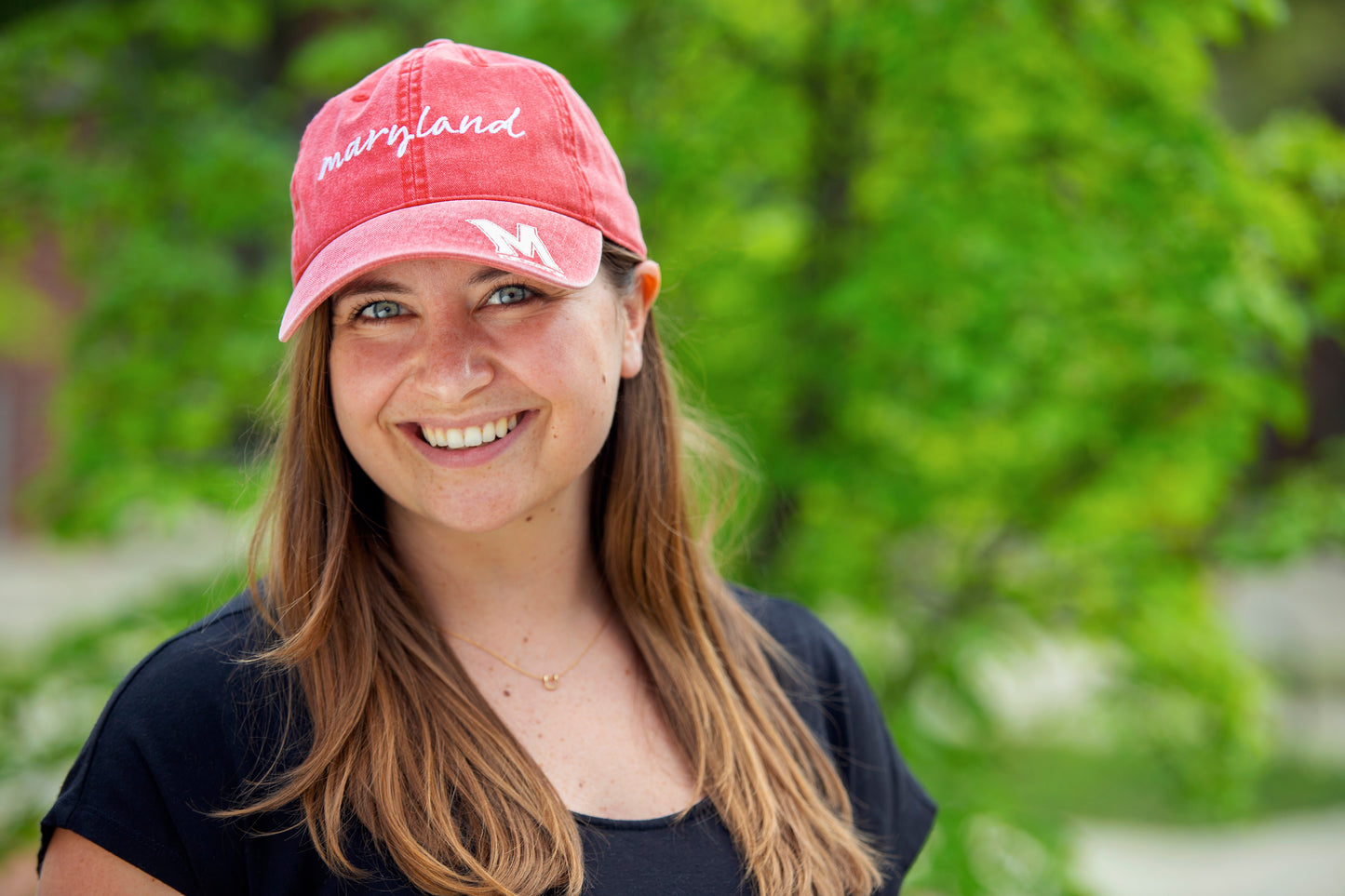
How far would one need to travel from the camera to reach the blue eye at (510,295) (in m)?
1.50

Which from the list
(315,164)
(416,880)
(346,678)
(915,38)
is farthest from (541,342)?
(915,38)

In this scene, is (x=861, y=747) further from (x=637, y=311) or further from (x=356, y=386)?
(x=356, y=386)

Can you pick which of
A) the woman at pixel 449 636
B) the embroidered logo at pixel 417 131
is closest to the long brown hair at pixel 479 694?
the woman at pixel 449 636

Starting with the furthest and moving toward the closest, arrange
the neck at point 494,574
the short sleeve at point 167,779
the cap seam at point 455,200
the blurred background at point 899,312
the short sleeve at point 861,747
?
1. the blurred background at point 899,312
2. the short sleeve at point 861,747
3. the neck at point 494,574
4. the cap seam at point 455,200
5. the short sleeve at point 167,779

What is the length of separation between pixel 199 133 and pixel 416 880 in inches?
108

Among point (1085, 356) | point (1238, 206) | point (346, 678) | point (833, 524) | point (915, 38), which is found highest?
point (915, 38)

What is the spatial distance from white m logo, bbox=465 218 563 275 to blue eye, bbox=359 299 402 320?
0.17m

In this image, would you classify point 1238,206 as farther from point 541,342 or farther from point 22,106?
point 22,106

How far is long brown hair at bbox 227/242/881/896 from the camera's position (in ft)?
4.65

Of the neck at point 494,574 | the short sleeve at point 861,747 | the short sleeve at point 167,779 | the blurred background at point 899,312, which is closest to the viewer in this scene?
the short sleeve at point 167,779

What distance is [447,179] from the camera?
1.46 metres

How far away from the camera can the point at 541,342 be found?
1520 millimetres

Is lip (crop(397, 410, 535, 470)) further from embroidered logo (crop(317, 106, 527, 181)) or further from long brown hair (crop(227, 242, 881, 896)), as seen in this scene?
embroidered logo (crop(317, 106, 527, 181))

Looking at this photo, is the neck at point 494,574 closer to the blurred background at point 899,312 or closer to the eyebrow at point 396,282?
the eyebrow at point 396,282
